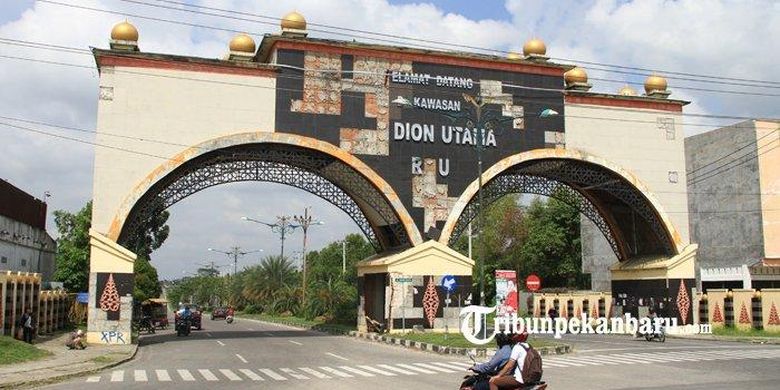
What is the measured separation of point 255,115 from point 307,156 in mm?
2801

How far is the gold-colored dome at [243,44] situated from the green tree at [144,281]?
65.6 feet

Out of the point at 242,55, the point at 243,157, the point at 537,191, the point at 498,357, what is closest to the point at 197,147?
the point at 243,157

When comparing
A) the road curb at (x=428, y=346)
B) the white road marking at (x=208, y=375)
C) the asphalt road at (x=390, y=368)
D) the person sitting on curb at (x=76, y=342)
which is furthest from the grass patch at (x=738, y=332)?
the person sitting on curb at (x=76, y=342)

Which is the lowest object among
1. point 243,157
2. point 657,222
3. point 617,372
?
point 617,372

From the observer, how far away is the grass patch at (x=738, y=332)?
105ft

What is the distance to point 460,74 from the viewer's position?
3145 cm

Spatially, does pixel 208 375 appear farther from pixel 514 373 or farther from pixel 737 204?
pixel 737 204

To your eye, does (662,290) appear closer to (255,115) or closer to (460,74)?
(460,74)

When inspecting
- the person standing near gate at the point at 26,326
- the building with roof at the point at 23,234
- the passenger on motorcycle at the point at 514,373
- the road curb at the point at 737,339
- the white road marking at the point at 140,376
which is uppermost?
the building with roof at the point at 23,234


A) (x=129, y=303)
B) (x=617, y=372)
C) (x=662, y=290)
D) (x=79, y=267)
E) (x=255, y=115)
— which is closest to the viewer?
(x=617, y=372)

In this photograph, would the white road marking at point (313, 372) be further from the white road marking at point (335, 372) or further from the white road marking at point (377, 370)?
the white road marking at point (377, 370)

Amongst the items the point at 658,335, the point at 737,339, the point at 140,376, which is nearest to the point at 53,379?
the point at 140,376

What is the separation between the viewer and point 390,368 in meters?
18.3

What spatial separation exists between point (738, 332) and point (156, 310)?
31.3 metres
